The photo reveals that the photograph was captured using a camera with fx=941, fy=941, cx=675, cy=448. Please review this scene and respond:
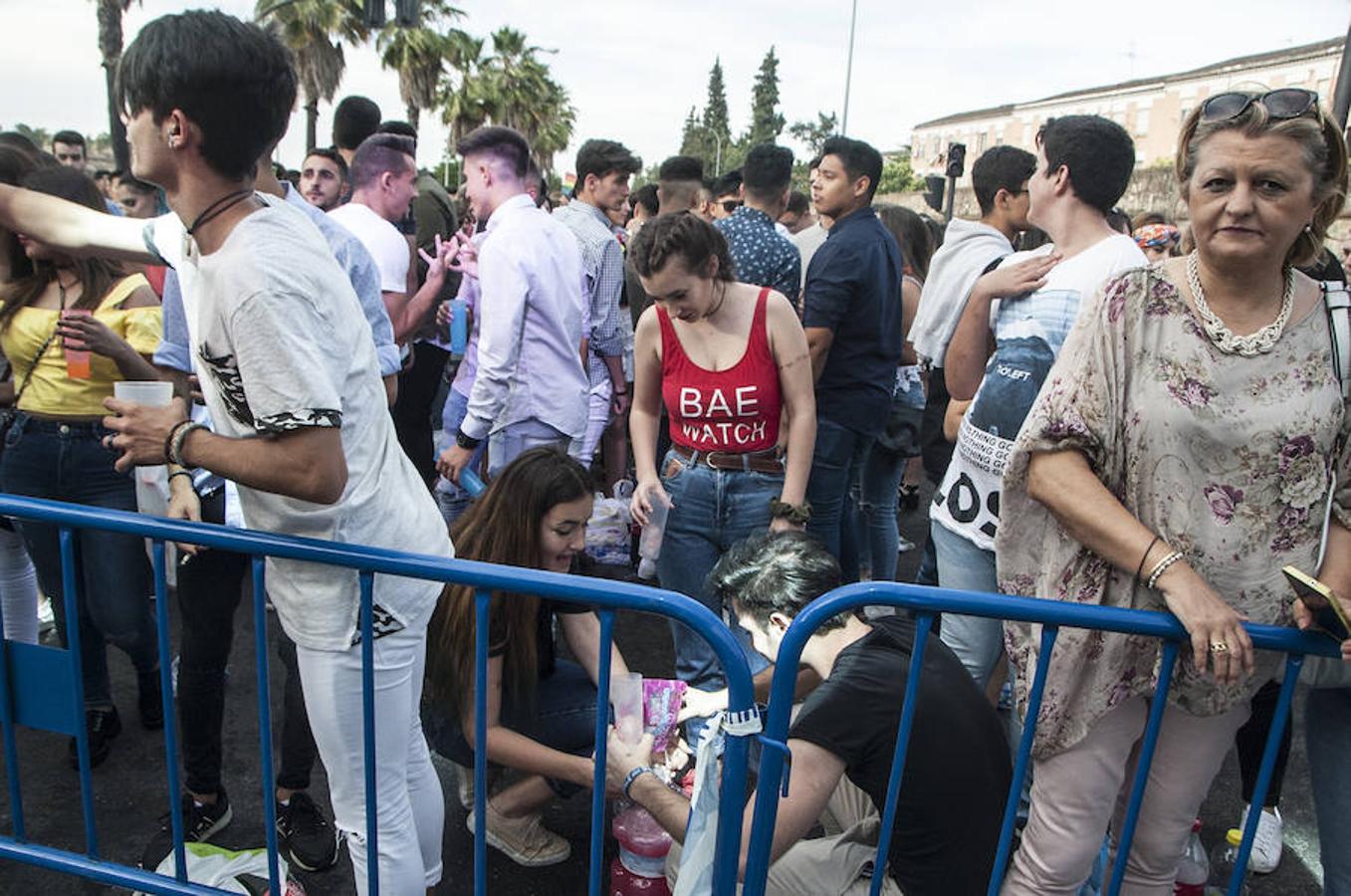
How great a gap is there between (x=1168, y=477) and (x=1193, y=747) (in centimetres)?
59

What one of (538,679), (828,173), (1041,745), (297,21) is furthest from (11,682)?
(297,21)

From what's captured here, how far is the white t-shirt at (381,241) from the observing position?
3910mm

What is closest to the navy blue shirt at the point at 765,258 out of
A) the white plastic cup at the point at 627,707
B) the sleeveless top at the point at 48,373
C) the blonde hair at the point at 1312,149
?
the white plastic cup at the point at 627,707

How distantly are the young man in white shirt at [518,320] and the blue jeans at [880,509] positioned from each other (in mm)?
1460

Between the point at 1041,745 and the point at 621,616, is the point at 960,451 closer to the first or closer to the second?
the point at 1041,745

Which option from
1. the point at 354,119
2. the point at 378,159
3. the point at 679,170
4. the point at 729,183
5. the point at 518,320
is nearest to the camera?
the point at 518,320

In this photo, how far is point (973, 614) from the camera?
5.79 ft

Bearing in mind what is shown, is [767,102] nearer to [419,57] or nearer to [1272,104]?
[419,57]

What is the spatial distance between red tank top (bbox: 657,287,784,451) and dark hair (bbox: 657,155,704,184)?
Result: 353 cm

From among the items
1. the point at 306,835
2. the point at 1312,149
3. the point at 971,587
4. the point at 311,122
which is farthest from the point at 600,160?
the point at 311,122

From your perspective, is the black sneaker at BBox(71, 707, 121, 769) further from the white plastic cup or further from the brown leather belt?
the brown leather belt

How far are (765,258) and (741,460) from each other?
1632mm

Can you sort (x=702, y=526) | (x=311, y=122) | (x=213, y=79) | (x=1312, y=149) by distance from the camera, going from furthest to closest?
(x=311, y=122) < (x=702, y=526) < (x=1312, y=149) < (x=213, y=79)

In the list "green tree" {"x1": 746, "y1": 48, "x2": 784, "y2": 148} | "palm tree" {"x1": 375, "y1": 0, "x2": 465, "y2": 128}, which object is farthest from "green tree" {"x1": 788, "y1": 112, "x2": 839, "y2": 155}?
"palm tree" {"x1": 375, "y1": 0, "x2": 465, "y2": 128}
